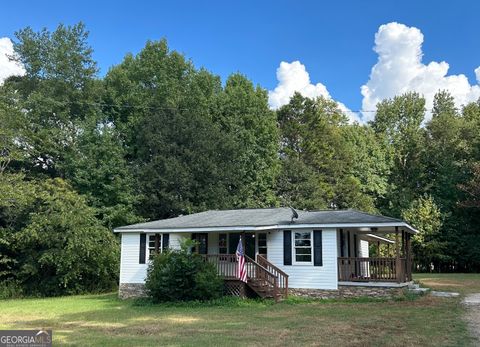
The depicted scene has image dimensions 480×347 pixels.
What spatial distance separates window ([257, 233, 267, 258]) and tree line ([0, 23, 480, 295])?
848cm

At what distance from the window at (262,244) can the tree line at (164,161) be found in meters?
8.48

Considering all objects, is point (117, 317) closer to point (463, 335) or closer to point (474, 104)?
point (463, 335)

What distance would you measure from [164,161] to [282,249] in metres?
14.1

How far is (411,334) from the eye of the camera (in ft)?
31.1

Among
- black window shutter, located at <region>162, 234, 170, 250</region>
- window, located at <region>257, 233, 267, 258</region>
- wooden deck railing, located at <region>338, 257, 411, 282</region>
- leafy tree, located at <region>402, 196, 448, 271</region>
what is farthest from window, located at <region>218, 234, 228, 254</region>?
leafy tree, located at <region>402, 196, 448, 271</region>

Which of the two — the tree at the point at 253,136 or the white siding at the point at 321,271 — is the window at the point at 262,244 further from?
the tree at the point at 253,136

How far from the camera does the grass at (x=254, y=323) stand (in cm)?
909

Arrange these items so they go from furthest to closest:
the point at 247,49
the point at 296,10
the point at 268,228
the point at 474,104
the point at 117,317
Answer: the point at 474,104 → the point at 247,49 → the point at 296,10 → the point at 268,228 → the point at 117,317

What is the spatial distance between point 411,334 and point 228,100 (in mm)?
29057

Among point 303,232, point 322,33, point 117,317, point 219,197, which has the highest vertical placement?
point 322,33

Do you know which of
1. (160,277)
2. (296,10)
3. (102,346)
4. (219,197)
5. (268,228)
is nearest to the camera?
(102,346)

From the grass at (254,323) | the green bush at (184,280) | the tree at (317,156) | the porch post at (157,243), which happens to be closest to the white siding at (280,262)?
the porch post at (157,243)

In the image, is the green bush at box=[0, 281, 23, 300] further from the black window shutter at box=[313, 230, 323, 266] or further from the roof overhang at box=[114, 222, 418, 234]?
the black window shutter at box=[313, 230, 323, 266]

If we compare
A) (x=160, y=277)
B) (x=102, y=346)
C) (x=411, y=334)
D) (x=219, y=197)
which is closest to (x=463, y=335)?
(x=411, y=334)
